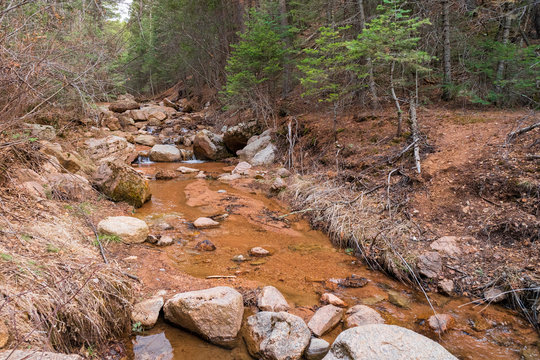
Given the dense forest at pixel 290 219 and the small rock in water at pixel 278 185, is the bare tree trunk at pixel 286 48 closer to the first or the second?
the dense forest at pixel 290 219

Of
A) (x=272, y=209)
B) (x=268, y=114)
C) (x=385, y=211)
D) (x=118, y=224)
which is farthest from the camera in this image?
(x=268, y=114)

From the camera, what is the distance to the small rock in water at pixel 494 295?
376 centimetres

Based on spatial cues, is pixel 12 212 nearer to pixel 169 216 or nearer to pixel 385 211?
pixel 169 216

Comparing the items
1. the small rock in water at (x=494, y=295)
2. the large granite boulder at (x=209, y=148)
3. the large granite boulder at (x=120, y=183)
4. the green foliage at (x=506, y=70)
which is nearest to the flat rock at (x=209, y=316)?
the small rock in water at (x=494, y=295)

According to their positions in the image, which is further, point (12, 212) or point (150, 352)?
point (12, 212)

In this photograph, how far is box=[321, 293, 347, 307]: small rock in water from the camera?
380 cm

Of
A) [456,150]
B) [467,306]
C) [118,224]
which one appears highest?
[456,150]

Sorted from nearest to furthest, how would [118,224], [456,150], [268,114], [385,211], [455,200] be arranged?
[118,224]
[455,200]
[385,211]
[456,150]
[268,114]

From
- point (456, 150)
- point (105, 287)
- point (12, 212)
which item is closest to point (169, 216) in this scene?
point (12, 212)

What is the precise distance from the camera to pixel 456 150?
243 inches

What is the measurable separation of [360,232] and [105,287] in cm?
385

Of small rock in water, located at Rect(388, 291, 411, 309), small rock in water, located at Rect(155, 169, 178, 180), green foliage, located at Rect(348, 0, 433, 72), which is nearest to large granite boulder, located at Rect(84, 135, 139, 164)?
small rock in water, located at Rect(155, 169, 178, 180)

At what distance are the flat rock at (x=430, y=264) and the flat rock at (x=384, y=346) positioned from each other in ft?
6.20

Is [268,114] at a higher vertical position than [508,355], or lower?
higher
